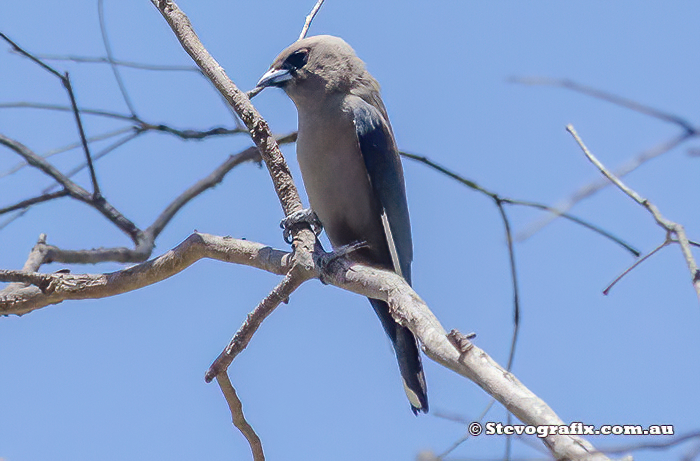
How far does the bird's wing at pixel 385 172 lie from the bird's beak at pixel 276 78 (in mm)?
536

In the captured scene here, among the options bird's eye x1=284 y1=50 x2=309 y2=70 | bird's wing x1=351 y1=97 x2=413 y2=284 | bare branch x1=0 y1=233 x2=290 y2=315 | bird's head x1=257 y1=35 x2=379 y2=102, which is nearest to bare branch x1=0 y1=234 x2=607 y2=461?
bare branch x1=0 y1=233 x2=290 y2=315

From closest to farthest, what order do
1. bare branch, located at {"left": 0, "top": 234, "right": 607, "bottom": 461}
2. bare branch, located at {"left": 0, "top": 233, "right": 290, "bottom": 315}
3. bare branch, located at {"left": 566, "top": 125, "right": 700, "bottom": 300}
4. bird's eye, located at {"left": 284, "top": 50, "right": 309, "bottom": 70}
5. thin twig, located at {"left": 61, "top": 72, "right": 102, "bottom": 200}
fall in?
bare branch, located at {"left": 566, "top": 125, "right": 700, "bottom": 300} < bare branch, located at {"left": 0, "top": 234, "right": 607, "bottom": 461} < bare branch, located at {"left": 0, "top": 233, "right": 290, "bottom": 315} < thin twig, located at {"left": 61, "top": 72, "right": 102, "bottom": 200} < bird's eye, located at {"left": 284, "top": 50, "right": 309, "bottom": 70}

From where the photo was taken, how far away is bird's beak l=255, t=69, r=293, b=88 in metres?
4.74

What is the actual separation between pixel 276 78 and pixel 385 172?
3.39 ft

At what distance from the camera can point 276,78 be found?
15.6 ft

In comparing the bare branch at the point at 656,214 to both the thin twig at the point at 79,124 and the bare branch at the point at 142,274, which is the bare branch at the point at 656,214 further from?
the thin twig at the point at 79,124

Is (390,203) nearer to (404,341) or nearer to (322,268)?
(404,341)

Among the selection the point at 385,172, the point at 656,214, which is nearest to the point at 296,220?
the point at 385,172

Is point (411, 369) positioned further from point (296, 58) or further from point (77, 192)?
point (77, 192)

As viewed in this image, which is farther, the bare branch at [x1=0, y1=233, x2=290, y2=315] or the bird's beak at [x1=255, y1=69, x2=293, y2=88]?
the bird's beak at [x1=255, y1=69, x2=293, y2=88]

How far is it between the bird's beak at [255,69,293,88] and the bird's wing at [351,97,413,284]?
1.76 feet

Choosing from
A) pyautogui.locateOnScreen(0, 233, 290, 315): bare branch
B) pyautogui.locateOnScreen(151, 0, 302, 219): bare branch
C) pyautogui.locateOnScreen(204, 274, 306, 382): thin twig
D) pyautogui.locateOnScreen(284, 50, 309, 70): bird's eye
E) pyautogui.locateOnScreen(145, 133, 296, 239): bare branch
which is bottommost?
pyautogui.locateOnScreen(204, 274, 306, 382): thin twig

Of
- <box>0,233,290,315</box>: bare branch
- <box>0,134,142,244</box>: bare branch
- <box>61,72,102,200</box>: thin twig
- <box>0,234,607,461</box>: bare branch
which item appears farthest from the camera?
<box>0,134,142,244</box>: bare branch

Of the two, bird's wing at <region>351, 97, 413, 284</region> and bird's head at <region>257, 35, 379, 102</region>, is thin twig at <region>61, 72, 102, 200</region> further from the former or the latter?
bird's wing at <region>351, 97, 413, 284</region>
